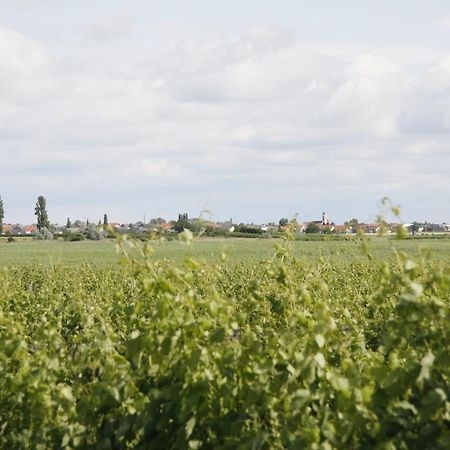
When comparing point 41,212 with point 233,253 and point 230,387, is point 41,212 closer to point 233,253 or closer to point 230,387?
point 233,253

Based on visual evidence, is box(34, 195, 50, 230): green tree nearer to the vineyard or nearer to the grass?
the grass

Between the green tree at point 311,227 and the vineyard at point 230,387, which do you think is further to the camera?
the green tree at point 311,227

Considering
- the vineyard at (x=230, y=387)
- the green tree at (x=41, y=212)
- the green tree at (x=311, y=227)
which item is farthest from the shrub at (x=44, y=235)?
the vineyard at (x=230, y=387)

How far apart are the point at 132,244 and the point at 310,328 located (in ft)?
3.94

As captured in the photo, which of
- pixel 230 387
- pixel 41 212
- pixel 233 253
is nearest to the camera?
pixel 230 387

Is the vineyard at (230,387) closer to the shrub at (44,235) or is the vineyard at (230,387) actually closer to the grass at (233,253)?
the grass at (233,253)

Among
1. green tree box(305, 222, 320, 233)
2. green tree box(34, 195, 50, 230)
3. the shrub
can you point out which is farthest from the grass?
green tree box(34, 195, 50, 230)

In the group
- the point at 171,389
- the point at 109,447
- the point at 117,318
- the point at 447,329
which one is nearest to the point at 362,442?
the point at 447,329

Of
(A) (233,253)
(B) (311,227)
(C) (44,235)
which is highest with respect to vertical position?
(B) (311,227)

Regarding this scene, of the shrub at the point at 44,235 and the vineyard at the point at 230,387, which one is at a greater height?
the shrub at the point at 44,235

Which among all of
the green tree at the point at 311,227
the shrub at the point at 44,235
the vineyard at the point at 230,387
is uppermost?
the green tree at the point at 311,227

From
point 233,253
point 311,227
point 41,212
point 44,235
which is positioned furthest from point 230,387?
point 41,212

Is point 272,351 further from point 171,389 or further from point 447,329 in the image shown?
point 447,329

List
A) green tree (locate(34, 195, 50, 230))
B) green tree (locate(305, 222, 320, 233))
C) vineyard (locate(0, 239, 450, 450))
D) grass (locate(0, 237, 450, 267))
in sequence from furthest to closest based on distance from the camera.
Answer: green tree (locate(34, 195, 50, 230))
grass (locate(0, 237, 450, 267))
green tree (locate(305, 222, 320, 233))
vineyard (locate(0, 239, 450, 450))
